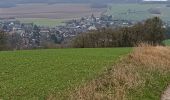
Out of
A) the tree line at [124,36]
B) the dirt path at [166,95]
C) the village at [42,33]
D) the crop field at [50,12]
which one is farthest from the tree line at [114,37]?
the dirt path at [166,95]

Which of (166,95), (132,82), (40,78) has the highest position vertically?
(40,78)

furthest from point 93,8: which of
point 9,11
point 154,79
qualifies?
point 154,79

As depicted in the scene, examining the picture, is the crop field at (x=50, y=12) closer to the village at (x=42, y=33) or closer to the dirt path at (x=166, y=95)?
the village at (x=42, y=33)

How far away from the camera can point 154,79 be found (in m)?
18.7

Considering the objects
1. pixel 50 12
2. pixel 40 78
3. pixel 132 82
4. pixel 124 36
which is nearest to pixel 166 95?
A: pixel 132 82

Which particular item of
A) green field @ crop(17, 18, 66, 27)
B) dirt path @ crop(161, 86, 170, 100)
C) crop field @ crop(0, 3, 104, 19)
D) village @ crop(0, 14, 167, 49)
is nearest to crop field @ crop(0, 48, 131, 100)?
dirt path @ crop(161, 86, 170, 100)

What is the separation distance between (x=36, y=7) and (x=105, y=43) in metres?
70.7

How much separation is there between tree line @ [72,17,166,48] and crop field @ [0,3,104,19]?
46720 mm

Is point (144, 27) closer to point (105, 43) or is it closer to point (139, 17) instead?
point (105, 43)

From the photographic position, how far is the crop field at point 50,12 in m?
118

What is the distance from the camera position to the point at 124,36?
69.9 m

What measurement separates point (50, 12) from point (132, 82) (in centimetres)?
11034

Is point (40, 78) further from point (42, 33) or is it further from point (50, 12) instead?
point (50, 12)

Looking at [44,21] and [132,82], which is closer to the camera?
[132,82]
